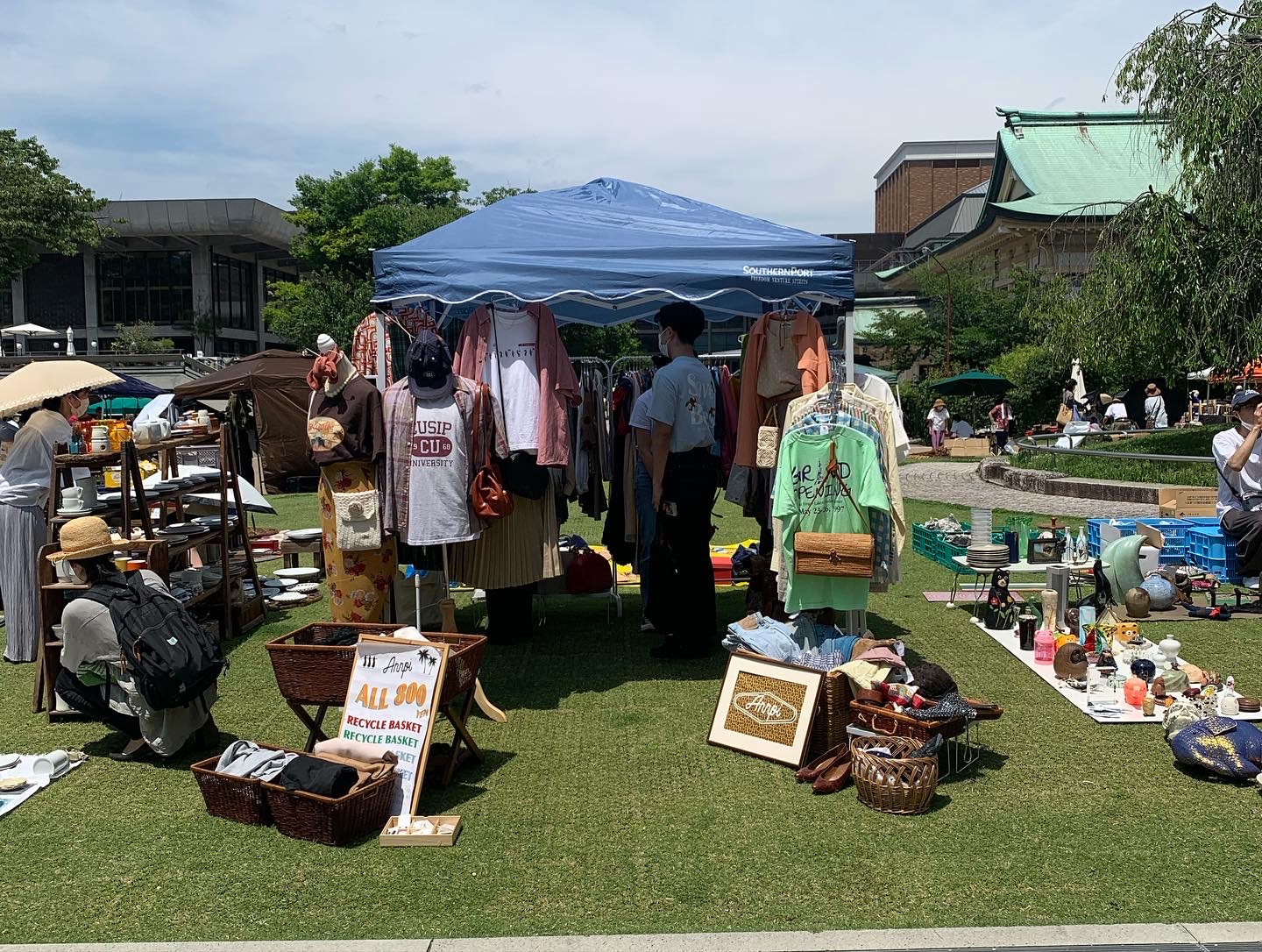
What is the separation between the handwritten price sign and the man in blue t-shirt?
7.64 feet

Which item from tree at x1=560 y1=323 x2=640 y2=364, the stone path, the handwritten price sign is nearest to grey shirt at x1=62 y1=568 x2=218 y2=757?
the handwritten price sign

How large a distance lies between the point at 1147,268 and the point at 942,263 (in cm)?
2297

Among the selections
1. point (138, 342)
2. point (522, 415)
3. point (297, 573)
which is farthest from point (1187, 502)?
point (138, 342)

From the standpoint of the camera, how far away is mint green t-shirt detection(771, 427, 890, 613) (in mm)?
5730

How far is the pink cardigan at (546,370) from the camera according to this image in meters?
6.47

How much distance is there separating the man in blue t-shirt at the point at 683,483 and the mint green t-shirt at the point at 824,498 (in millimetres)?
971

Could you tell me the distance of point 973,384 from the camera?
3008 centimetres

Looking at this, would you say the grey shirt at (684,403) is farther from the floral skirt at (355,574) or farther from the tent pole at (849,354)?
the floral skirt at (355,574)

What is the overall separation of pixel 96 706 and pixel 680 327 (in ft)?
13.1

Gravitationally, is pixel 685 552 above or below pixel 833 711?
above

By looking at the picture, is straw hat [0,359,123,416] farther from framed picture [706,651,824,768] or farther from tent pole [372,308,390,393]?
framed picture [706,651,824,768]

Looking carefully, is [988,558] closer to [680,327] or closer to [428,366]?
[680,327]

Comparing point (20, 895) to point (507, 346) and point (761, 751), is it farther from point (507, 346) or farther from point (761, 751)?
point (507, 346)

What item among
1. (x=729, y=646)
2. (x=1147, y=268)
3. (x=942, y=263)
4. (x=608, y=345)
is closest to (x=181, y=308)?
(x=608, y=345)
